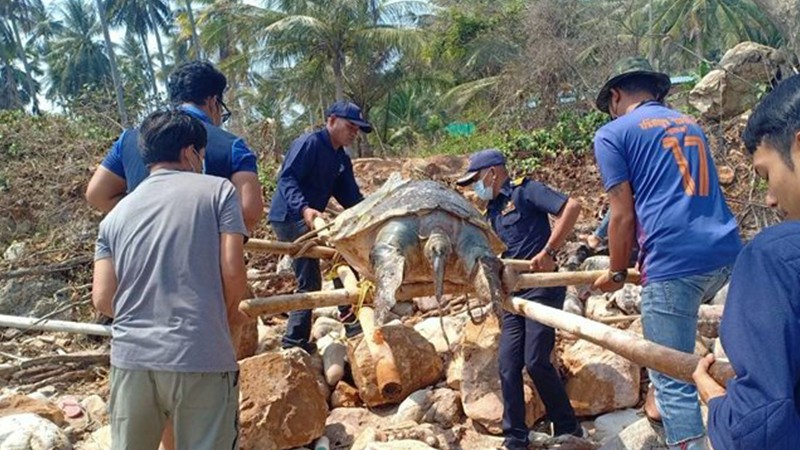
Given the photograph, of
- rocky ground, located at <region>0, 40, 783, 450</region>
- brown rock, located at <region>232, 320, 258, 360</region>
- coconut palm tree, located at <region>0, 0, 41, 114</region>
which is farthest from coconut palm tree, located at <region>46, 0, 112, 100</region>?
brown rock, located at <region>232, 320, 258, 360</region>

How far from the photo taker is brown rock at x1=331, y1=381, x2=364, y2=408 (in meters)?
4.46

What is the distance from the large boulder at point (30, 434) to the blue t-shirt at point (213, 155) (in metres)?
1.62

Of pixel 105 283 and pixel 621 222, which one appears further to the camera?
pixel 621 222

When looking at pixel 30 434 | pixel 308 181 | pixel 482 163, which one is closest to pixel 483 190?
pixel 482 163

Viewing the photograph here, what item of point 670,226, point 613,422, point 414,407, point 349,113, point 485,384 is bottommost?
point 613,422

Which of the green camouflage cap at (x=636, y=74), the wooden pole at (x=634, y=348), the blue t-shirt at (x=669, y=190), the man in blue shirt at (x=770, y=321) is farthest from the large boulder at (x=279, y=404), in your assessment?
the man in blue shirt at (x=770, y=321)

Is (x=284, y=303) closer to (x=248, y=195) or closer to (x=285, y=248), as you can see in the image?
(x=248, y=195)

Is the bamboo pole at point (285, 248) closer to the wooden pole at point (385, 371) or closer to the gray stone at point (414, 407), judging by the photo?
the wooden pole at point (385, 371)

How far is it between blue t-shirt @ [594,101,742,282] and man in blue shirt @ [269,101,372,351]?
6.88ft

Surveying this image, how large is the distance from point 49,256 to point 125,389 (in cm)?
558

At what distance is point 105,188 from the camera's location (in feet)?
10.8

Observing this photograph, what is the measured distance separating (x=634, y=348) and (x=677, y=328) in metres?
0.83

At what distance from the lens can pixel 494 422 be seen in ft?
13.4

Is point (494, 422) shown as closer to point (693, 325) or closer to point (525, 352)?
point (525, 352)
